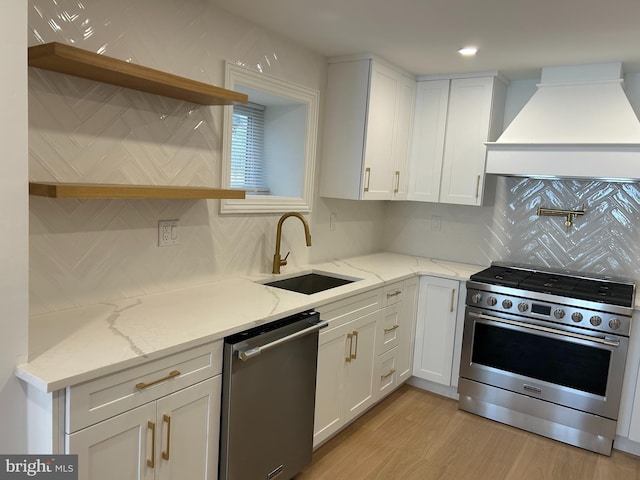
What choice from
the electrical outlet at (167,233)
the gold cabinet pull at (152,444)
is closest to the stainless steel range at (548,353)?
the electrical outlet at (167,233)

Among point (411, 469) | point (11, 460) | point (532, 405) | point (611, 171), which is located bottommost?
point (411, 469)

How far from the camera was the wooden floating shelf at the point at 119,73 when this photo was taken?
1549 mm

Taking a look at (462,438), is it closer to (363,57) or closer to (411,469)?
(411,469)

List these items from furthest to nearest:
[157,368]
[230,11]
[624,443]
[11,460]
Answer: [624,443] → [230,11] → [157,368] → [11,460]

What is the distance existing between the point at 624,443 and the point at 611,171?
1611 millimetres

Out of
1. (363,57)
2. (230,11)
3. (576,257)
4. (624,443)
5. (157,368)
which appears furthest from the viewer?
(576,257)

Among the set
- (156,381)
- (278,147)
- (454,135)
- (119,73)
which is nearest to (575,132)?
(454,135)

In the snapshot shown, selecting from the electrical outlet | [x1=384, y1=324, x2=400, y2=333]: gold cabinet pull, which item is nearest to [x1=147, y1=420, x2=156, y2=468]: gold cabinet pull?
the electrical outlet

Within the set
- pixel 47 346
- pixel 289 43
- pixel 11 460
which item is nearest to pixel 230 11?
pixel 289 43

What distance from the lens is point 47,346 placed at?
5.01ft

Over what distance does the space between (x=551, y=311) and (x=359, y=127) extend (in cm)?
164

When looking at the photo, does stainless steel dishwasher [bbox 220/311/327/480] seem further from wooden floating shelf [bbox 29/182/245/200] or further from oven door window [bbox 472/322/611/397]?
oven door window [bbox 472/322/611/397]

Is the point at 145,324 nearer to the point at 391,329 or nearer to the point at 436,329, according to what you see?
the point at 391,329

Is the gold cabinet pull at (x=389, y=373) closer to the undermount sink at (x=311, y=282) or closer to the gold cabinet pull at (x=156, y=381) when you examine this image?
the undermount sink at (x=311, y=282)
